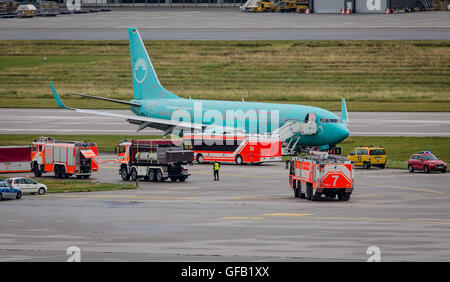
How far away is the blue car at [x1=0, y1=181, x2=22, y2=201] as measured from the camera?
165ft

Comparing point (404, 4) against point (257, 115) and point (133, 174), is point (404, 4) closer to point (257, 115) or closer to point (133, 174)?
point (257, 115)

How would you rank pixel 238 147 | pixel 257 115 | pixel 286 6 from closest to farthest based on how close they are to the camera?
pixel 238 147
pixel 257 115
pixel 286 6

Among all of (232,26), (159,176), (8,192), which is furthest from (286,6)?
(8,192)

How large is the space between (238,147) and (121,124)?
33897mm

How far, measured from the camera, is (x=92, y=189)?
181 ft

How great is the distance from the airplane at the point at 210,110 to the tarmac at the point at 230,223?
12.5m

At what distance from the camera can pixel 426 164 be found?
6412 cm

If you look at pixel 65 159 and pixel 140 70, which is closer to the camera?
pixel 65 159

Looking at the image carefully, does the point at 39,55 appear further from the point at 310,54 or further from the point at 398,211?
the point at 398,211

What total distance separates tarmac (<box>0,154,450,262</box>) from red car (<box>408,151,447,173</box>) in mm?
4143

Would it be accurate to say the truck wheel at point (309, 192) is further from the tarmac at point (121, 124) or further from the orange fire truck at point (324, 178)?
the tarmac at point (121, 124)

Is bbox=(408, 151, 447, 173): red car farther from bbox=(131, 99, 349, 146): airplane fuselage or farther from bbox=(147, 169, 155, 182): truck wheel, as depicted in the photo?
bbox=(147, 169, 155, 182): truck wheel

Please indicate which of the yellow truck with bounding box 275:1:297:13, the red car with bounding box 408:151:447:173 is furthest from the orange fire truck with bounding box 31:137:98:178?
the yellow truck with bounding box 275:1:297:13

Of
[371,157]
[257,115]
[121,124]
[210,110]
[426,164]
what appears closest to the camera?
[426,164]
